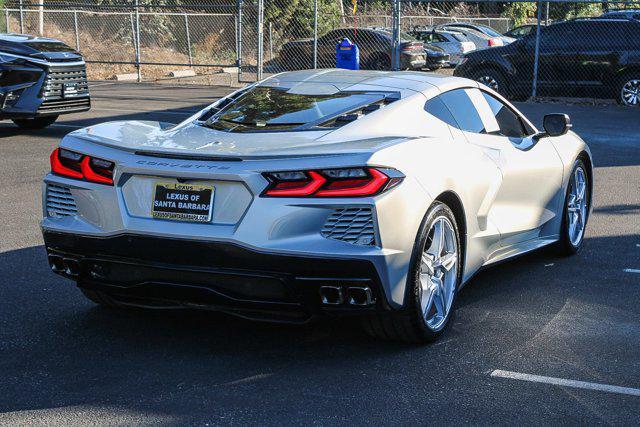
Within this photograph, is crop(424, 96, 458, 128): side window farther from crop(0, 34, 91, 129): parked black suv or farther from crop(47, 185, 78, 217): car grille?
crop(0, 34, 91, 129): parked black suv

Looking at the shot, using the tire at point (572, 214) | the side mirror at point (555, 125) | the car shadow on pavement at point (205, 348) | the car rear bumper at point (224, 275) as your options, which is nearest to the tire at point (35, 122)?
the car shadow on pavement at point (205, 348)

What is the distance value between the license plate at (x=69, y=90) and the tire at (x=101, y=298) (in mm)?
8632

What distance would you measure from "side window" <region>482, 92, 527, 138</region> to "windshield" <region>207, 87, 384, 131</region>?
3.57 feet

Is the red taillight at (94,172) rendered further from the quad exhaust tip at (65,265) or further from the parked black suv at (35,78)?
the parked black suv at (35,78)

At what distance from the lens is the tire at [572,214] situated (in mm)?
7449

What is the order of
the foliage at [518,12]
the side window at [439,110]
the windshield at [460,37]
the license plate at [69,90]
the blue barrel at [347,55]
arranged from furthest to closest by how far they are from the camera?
1. the foliage at [518,12]
2. the windshield at [460,37]
3. the blue barrel at [347,55]
4. the license plate at [69,90]
5. the side window at [439,110]

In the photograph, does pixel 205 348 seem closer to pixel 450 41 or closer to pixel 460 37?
pixel 450 41

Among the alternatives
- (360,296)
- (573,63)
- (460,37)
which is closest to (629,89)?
(573,63)

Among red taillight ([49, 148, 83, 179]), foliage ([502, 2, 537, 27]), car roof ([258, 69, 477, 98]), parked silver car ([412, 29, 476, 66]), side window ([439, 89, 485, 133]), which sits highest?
car roof ([258, 69, 477, 98])

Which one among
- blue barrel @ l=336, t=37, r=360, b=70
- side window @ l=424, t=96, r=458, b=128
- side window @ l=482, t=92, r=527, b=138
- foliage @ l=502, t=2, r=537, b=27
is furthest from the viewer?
foliage @ l=502, t=2, r=537, b=27

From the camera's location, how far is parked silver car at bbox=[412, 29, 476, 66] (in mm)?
32231

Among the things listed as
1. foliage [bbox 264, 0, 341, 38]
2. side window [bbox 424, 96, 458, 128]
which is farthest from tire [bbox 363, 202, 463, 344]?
foliage [bbox 264, 0, 341, 38]

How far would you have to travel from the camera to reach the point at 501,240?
253 inches

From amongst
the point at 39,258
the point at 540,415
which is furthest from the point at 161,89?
the point at 540,415
